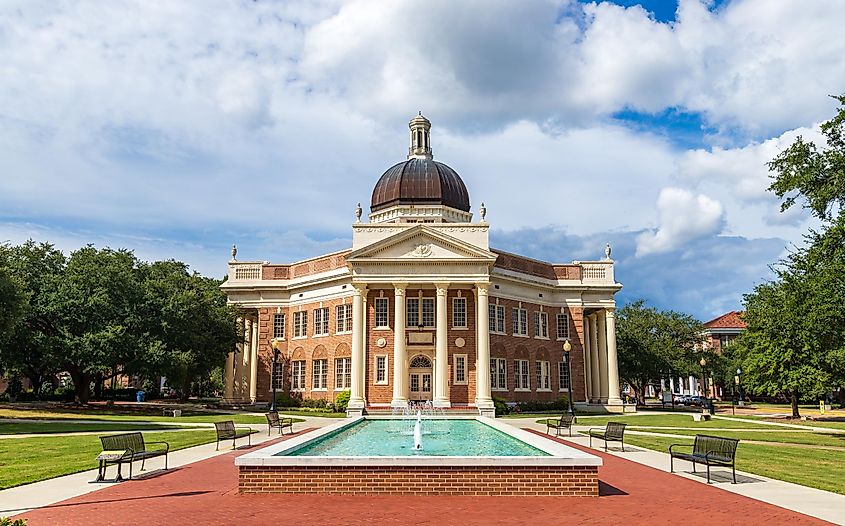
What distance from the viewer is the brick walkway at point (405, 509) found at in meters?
9.65

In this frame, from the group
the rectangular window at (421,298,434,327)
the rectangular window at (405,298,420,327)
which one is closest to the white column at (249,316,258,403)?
the rectangular window at (405,298,420,327)

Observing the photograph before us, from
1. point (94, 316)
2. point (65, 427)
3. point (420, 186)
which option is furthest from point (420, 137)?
point (65, 427)

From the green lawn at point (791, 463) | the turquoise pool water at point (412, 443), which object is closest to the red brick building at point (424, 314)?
the turquoise pool water at point (412, 443)

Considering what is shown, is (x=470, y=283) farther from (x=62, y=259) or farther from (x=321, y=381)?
(x=62, y=259)

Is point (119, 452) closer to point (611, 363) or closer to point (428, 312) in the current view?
point (428, 312)

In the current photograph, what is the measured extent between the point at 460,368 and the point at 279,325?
15.2m

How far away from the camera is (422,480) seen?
1157cm

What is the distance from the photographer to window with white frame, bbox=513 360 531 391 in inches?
1868

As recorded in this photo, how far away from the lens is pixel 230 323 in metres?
49.2

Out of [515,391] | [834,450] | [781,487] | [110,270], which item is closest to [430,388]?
[515,391]

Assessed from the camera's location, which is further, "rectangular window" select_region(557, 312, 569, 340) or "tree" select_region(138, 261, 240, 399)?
"rectangular window" select_region(557, 312, 569, 340)

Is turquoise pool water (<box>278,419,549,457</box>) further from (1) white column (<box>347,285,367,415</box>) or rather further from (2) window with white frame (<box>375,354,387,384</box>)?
(2) window with white frame (<box>375,354,387,384</box>)

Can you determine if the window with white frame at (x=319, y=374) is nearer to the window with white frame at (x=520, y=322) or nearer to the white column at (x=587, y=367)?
the window with white frame at (x=520, y=322)

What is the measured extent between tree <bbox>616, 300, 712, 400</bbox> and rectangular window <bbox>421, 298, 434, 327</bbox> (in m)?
26.2
